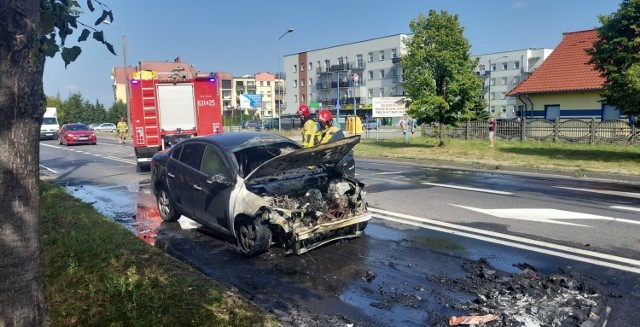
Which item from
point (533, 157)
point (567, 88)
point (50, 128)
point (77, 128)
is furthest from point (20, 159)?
point (50, 128)

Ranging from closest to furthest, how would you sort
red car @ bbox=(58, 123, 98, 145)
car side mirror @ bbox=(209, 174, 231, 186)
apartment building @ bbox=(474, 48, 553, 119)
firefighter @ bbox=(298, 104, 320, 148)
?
car side mirror @ bbox=(209, 174, 231, 186) → firefighter @ bbox=(298, 104, 320, 148) → red car @ bbox=(58, 123, 98, 145) → apartment building @ bbox=(474, 48, 553, 119)

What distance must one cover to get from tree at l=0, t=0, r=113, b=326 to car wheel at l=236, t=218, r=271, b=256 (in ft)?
11.4

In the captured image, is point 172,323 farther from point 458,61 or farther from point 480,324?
point 458,61

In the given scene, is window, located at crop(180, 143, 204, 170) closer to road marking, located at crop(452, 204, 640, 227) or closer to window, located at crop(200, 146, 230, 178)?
window, located at crop(200, 146, 230, 178)

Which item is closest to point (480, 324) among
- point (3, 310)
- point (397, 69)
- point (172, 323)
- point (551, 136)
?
point (172, 323)

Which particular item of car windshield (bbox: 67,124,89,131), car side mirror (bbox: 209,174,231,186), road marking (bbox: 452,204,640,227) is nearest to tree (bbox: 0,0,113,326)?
car side mirror (bbox: 209,174,231,186)

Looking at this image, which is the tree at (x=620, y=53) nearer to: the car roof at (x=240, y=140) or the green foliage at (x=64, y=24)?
the car roof at (x=240, y=140)

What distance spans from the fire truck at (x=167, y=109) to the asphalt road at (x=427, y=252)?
486cm

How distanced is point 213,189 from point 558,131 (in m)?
24.2

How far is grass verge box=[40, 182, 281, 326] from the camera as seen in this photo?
13.6 feet

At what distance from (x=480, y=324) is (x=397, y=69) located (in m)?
75.9

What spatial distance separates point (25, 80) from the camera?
2574 mm

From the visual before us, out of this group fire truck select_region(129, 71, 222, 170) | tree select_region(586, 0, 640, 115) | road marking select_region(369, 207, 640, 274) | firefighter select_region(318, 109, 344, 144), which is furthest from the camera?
fire truck select_region(129, 71, 222, 170)

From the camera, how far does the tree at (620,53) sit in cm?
1535
